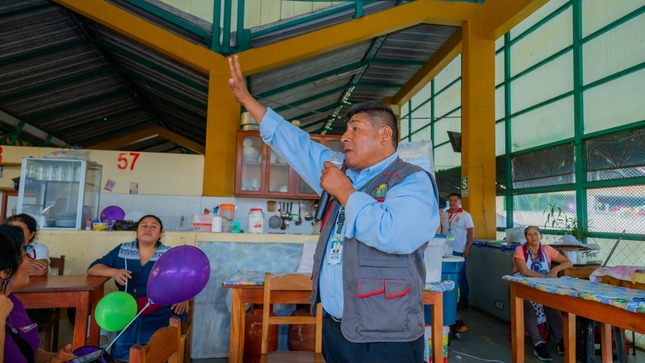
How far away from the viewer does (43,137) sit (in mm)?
9773

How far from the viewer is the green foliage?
489 cm

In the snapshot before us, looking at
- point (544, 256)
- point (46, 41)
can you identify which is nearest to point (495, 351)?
point (544, 256)

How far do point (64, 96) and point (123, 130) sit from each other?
3.50m

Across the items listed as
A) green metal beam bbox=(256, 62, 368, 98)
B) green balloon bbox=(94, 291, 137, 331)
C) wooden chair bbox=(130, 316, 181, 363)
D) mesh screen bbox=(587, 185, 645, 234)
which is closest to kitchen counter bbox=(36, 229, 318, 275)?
green balloon bbox=(94, 291, 137, 331)

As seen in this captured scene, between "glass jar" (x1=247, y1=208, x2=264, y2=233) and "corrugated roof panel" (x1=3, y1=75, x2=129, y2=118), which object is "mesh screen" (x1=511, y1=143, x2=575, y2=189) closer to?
"glass jar" (x1=247, y1=208, x2=264, y2=233)

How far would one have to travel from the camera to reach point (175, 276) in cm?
231

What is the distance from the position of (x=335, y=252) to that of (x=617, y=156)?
464 cm

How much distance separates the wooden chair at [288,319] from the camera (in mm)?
2303

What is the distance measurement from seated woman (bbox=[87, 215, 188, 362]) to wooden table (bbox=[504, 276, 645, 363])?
2.35 m

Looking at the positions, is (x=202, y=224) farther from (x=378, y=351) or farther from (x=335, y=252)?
(x=378, y=351)

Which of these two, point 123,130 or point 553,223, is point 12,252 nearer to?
point 553,223

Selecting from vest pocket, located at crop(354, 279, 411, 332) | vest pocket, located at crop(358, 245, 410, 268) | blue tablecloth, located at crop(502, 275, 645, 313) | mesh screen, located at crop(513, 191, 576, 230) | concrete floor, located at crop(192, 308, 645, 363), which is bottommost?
concrete floor, located at crop(192, 308, 645, 363)

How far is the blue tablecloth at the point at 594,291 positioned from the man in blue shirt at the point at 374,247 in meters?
1.47

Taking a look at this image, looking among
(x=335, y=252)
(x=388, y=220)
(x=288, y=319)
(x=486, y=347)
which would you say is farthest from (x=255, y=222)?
(x=388, y=220)
